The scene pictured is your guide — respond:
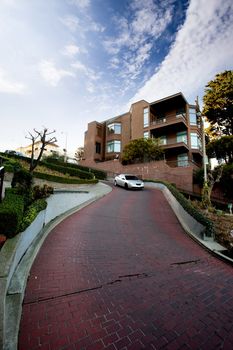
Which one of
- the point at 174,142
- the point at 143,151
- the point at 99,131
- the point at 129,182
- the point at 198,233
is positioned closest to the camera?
the point at 198,233

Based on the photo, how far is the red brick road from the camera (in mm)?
2600

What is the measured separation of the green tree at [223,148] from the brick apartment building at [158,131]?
305 centimetres

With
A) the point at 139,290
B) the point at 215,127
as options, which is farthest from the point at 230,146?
the point at 139,290

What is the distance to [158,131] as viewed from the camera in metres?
32.1

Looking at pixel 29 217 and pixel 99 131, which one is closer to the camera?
pixel 29 217

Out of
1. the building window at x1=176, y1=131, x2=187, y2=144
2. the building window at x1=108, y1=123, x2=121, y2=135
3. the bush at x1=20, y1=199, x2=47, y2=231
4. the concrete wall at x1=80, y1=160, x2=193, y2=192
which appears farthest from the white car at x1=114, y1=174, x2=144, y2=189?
the building window at x1=108, y1=123, x2=121, y2=135

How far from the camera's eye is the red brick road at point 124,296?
2.60m

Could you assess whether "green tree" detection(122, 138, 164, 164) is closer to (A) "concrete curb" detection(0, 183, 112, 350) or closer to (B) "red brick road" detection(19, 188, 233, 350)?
(B) "red brick road" detection(19, 188, 233, 350)

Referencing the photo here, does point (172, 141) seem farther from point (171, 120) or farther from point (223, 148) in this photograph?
point (223, 148)

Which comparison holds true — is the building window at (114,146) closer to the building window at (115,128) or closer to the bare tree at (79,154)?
the building window at (115,128)

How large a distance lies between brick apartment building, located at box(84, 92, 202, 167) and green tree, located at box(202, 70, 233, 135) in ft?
7.92

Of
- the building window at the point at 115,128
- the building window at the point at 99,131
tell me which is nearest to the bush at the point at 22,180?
the building window at the point at 115,128

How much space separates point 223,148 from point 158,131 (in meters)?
13.7

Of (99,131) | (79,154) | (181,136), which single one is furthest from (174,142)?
(79,154)
